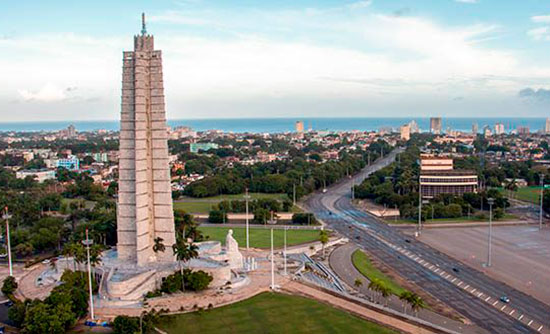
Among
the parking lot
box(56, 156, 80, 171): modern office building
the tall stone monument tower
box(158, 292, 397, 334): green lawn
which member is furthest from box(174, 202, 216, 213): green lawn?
box(56, 156, 80, 171): modern office building

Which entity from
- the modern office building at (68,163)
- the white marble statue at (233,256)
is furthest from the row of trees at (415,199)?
the modern office building at (68,163)

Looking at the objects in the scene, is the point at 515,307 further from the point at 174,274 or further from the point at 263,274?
the point at 174,274

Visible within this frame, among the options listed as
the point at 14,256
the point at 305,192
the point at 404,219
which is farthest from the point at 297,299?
the point at 305,192

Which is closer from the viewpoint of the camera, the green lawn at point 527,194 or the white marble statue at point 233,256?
the white marble statue at point 233,256

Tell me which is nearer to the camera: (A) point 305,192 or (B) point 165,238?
(B) point 165,238

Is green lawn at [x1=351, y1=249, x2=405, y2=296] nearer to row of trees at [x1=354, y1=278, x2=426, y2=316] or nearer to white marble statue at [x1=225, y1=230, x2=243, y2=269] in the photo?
row of trees at [x1=354, y1=278, x2=426, y2=316]

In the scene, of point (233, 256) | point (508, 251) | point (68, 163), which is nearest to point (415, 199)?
point (508, 251)

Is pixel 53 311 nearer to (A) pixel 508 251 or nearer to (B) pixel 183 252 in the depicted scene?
(B) pixel 183 252

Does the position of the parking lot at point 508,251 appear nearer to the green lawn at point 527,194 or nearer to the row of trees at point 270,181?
the green lawn at point 527,194
